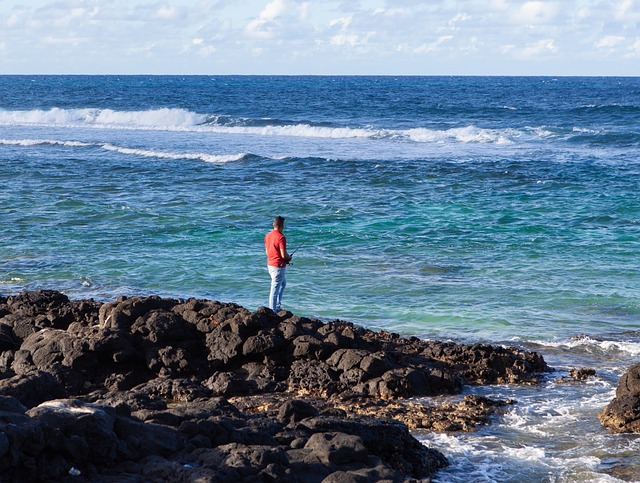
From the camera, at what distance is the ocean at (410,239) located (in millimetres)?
10539

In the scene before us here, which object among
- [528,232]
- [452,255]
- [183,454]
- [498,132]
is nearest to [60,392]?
[183,454]

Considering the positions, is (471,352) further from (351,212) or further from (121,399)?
(351,212)

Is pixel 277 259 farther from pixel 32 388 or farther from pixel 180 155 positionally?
pixel 180 155

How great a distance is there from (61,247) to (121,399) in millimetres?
11603

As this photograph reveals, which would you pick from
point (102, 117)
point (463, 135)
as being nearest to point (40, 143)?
point (102, 117)

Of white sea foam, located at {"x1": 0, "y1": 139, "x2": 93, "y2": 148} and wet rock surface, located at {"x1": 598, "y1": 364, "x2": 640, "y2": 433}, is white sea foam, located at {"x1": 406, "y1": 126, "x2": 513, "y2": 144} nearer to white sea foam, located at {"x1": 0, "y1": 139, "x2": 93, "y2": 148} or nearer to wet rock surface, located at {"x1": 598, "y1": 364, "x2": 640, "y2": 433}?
white sea foam, located at {"x1": 0, "y1": 139, "x2": 93, "y2": 148}

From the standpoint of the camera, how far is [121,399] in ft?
28.1

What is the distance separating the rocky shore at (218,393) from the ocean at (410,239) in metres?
0.64

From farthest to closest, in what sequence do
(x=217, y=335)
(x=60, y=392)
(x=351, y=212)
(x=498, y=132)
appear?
(x=498, y=132) → (x=351, y=212) → (x=217, y=335) → (x=60, y=392)

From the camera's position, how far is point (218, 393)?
34.0 ft

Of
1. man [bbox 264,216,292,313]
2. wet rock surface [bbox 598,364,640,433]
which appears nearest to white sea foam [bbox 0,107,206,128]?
man [bbox 264,216,292,313]

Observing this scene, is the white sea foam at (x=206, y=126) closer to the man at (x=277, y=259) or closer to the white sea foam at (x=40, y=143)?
the white sea foam at (x=40, y=143)

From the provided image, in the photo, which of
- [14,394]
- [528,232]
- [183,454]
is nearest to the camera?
[183,454]

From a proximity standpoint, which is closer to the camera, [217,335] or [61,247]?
[217,335]
